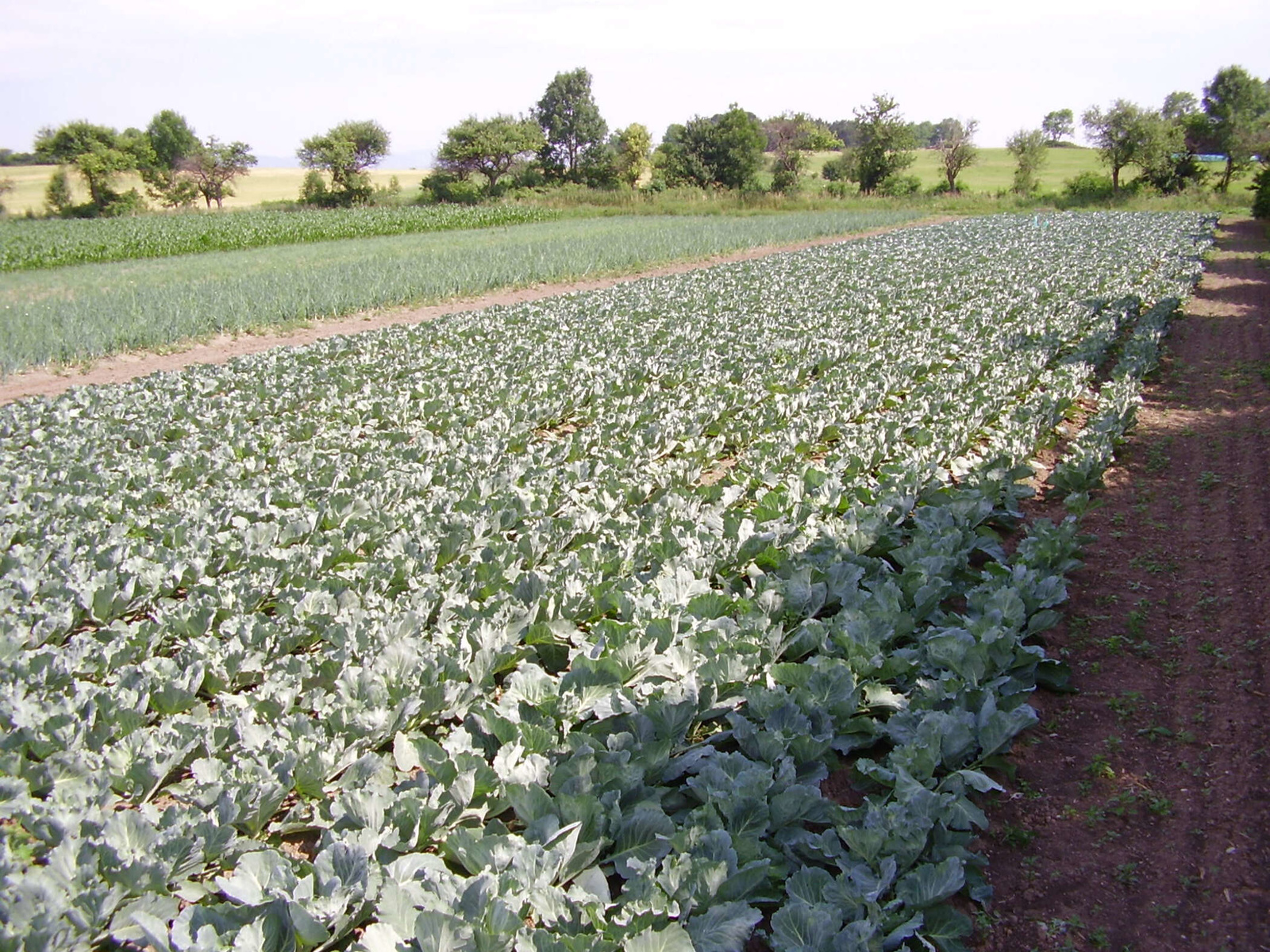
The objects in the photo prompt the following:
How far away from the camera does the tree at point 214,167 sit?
59.7m

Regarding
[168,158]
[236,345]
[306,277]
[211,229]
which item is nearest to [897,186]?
[211,229]

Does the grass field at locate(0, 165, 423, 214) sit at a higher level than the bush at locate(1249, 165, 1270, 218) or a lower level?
higher

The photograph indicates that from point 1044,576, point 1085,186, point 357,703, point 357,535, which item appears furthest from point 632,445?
point 1085,186

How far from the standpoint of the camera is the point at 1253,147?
2084 inches

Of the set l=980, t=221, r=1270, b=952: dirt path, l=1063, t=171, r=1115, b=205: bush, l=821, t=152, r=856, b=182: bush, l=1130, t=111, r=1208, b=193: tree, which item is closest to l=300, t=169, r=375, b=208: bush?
l=821, t=152, r=856, b=182: bush

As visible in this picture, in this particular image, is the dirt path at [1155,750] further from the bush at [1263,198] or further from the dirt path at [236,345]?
the bush at [1263,198]

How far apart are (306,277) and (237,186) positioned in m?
66.9

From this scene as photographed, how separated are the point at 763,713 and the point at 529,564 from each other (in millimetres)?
2287

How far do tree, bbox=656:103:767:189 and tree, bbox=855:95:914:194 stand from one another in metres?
7.38

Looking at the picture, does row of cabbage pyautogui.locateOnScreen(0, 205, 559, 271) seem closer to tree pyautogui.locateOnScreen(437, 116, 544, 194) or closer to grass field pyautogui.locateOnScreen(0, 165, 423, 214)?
tree pyautogui.locateOnScreen(437, 116, 544, 194)

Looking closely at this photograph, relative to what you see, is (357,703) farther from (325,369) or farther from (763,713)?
(325,369)

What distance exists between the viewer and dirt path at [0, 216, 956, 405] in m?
12.2

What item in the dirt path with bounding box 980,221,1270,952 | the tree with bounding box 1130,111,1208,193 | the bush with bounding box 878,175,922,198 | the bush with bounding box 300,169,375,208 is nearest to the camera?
the dirt path with bounding box 980,221,1270,952

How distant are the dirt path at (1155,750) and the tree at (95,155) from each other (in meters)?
60.7
